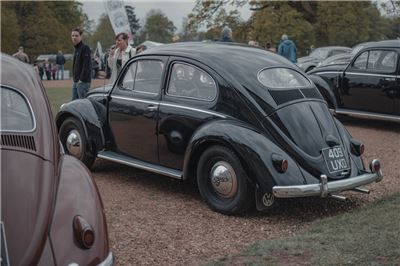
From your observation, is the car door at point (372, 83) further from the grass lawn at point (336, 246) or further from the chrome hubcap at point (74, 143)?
the chrome hubcap at point (74, 143)

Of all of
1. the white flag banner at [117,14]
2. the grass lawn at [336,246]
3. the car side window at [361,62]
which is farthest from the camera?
the white flag banner at [117,14]

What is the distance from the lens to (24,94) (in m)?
3.90

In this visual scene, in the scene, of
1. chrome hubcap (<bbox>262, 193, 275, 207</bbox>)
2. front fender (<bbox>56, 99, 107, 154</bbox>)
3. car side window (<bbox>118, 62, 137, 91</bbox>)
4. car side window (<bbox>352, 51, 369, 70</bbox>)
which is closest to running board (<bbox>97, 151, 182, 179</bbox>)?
front fender (<bbox>56, 99, 107, 154</bbox>)

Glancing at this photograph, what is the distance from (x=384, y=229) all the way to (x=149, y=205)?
7.88ft

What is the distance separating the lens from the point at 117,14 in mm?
19953

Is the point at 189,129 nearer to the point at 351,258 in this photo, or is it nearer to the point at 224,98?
the point at 224,98

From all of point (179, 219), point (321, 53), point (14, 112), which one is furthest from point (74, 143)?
point (321, 53)

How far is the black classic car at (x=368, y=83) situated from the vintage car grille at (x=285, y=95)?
5199mm

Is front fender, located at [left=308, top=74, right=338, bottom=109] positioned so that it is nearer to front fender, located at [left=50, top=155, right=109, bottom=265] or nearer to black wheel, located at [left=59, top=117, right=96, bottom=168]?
black wheel, located at [left=59, top=117, right=96, bottom=168]

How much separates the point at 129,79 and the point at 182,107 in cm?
118

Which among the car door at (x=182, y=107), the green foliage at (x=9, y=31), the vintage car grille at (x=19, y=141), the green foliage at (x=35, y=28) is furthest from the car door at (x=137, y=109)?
the green foliage at (x=35, y=28)

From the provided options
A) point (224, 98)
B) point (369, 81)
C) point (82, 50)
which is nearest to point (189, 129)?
point (224, 98)

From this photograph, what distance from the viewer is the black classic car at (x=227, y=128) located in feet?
18.1

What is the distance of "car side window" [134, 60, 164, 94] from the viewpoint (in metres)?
6.71
